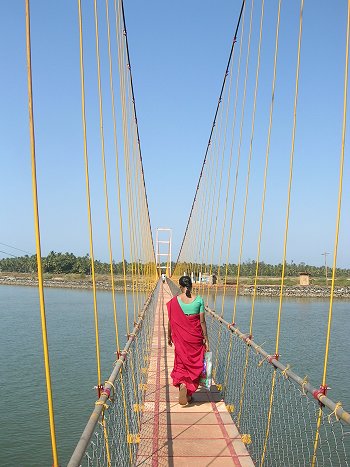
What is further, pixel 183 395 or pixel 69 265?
pixel 69 265

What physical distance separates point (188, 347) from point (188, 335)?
9 cm

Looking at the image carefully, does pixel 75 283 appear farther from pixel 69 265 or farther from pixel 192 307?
pixel 192 307

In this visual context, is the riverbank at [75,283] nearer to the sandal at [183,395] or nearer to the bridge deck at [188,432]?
the bridge deck at [188,432]

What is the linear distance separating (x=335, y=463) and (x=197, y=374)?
330cm

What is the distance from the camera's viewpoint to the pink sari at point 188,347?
3520mm

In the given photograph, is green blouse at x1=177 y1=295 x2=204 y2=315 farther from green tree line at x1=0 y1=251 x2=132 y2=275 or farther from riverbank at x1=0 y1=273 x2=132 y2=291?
green tree line at x1=0 y1=251 x2=132 y2=275

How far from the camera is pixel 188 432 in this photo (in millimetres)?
2992

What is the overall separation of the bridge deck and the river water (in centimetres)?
276

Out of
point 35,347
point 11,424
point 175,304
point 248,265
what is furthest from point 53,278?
point 175,304

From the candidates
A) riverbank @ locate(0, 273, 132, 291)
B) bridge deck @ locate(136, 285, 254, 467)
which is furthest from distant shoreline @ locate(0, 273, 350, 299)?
bridge deck @ locate(136, 285, 254, 467)

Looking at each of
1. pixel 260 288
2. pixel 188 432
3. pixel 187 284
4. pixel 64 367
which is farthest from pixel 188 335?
pixel 260 288

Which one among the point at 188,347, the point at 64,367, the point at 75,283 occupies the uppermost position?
the point at 188,347

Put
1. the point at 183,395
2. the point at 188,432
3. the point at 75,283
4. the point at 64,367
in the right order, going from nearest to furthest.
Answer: the point at 188,432 → the point at 183,395 → the point at 64,367 → the point at 75,283

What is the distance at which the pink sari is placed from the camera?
3520mm
